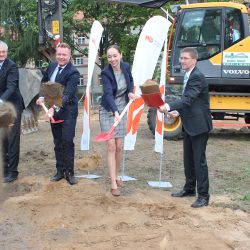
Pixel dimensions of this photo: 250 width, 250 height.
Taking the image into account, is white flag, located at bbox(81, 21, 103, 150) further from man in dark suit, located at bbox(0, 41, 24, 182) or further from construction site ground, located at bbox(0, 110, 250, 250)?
man in dark suit, located at bbox(0, 41, 24, 182)

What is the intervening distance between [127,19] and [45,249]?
1024 inches

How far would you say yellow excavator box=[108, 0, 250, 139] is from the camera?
10750 mm

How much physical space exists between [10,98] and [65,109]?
30.9 inches

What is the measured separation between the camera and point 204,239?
4.75 meters

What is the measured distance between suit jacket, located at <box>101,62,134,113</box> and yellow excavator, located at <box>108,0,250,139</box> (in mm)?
4672

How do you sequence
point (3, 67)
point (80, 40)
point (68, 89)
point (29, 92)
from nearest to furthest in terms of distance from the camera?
1. point (68, 89)
2. point (3, 67)
3. point (29, 92)
4. point (80, 40)

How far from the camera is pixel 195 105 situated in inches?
225

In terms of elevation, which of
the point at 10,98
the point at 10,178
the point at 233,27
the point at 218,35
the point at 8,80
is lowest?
the point at 10,178

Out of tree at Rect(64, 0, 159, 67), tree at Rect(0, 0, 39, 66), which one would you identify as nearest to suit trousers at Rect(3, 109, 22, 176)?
tree at Rect(64, 0, 159, 67)

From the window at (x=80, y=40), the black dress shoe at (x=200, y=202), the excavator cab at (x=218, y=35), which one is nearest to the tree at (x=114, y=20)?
the window at (x=80, y=40)

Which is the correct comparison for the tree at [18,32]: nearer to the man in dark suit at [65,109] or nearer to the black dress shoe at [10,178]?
the black dress shoe at [10,178]

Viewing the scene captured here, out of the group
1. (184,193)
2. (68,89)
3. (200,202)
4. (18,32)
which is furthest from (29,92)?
(18,32)

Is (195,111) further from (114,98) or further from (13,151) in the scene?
(13,151)

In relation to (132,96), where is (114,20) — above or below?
above
